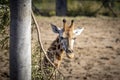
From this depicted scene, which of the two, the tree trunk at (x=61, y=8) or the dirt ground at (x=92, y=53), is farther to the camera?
the tree trunk at (x=61, y=8)

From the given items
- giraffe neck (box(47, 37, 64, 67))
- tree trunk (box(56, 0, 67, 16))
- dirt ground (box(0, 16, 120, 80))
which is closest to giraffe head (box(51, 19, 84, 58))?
giraffe neck (box(47, 37, 64, 67))

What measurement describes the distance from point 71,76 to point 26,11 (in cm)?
363

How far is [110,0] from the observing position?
17.5 m

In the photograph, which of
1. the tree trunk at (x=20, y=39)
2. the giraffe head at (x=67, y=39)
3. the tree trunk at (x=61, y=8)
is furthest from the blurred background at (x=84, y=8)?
the tree trunk at (x=20, y=39)

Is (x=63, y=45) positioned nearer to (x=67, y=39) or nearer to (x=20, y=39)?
(x=67, y=39)

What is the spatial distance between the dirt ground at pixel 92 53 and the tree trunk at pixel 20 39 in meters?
2.70

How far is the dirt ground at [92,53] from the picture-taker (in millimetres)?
7984

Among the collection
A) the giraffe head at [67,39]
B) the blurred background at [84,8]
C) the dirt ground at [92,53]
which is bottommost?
the dirt ground at [92,53]

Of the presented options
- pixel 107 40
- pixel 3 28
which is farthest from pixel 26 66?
pixel 107 40

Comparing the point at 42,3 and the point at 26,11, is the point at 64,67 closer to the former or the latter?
the point at 26,11

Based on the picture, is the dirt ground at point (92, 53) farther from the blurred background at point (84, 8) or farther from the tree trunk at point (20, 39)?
the tree trunk at point (20, 39)

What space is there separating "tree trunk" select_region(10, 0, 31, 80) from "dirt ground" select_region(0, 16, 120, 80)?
8.86 feet

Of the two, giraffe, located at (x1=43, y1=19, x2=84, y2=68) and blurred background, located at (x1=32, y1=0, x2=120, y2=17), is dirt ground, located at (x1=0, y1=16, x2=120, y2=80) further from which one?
blurred background, located at (x1=32, y1=0, x2=120, y2=17)

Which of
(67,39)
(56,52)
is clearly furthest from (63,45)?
(56,52)
